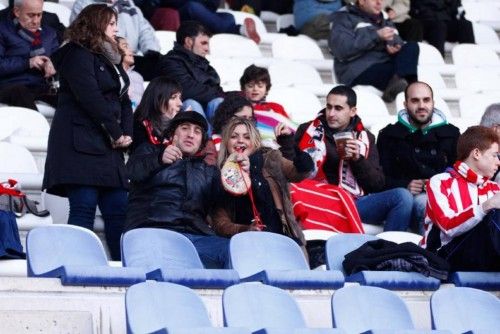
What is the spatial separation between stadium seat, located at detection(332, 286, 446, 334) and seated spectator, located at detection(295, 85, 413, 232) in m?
2.18

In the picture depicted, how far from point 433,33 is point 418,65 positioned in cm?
84

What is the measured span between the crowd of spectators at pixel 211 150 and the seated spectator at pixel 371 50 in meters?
1.47

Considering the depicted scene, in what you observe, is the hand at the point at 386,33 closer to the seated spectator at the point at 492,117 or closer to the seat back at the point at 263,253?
the seated spectator at the point at 492,117

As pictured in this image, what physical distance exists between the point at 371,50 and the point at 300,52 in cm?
83

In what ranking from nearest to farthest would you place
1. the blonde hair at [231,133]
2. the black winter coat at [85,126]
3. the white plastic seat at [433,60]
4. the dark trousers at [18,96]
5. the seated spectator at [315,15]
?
1. the black winter coat at [85,126]
2. the blonde hair at [231,133]
3. the dark trousers at [18,96]
4. the white plastic seat at [433,60]
5. the seated spectator at [315,15]

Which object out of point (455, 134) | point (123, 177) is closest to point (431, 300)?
point (123, 177)

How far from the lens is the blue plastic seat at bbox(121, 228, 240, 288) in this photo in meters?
6.67

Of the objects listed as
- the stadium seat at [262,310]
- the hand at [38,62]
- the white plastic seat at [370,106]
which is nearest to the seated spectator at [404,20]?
the white plastic seat at [370,106]

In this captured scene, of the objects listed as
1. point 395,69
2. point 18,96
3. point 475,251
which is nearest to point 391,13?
A: point 395,69

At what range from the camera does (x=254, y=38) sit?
11844 mm

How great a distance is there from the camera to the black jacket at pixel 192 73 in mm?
9648

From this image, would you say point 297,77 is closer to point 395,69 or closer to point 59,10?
point 395,69

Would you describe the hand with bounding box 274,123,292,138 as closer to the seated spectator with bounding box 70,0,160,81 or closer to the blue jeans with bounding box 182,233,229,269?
the blue jeans with bounding box 182,233,229,269

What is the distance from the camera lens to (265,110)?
9.30 m
